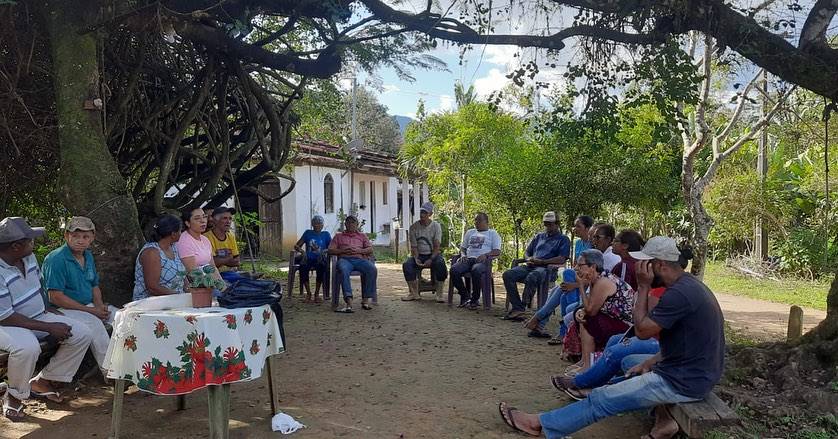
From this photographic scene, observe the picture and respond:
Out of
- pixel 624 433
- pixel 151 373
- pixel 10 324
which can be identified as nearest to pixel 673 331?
pixel 624 433

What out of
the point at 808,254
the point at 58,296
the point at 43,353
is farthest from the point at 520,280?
the point at 808,254

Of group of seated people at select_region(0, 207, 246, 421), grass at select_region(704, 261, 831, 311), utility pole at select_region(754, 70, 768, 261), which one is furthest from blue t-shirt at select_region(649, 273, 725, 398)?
utility pole at select_region(754, 70, 768, 261)

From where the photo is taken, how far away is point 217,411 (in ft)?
11.5

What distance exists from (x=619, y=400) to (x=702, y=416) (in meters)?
0.44

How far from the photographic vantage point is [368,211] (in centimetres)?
2266

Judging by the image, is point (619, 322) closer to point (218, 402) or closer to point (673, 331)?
point (673, 331)

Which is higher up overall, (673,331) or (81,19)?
(81,19)

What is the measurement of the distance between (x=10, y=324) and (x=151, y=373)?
1.48 meters

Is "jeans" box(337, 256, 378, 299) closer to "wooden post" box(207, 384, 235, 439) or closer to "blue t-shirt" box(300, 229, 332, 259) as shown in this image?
"blue t-shirt" box(300, 229, 332, 259)

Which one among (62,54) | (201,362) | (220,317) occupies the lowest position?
(201,362)

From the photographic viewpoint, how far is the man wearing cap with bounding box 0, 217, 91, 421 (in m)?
4.13

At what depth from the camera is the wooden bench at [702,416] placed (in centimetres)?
329

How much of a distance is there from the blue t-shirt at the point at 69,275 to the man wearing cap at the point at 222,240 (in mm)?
2497

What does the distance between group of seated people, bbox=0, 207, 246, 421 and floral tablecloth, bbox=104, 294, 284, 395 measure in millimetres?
1056
